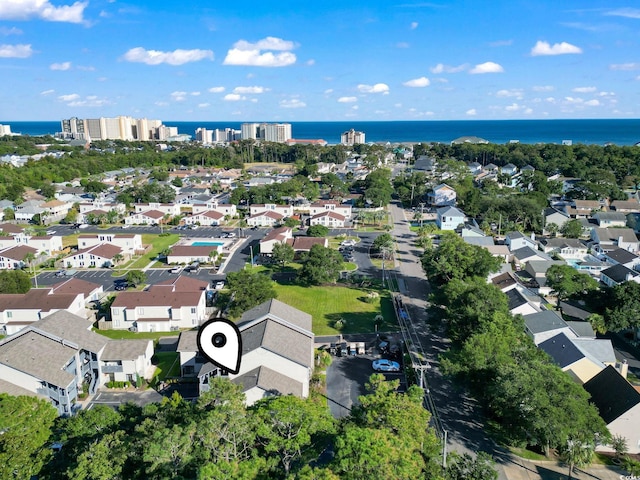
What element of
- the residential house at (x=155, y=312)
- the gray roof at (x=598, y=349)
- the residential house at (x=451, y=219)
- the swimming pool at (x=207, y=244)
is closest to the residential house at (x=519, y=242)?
the residential house at (x=451, y=219)

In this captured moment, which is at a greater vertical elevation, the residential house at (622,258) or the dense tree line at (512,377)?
the dense tree line at (512,377)

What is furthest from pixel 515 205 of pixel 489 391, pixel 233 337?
pixel 233 337

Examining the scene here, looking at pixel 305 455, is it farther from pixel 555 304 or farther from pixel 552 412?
pixel 555 304

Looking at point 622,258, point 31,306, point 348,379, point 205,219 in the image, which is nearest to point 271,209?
point 205,219

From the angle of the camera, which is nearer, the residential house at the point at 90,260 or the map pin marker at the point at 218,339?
the map pin marker at the point at 218,339

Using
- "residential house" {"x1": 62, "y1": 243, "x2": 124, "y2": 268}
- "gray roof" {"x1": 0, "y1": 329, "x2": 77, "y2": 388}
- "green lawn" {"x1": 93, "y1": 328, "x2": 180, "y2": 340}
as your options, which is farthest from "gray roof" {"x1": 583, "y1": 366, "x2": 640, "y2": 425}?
"residential house" {"x1": 62, "y1": 243, "x2": 124, "y2": 268}

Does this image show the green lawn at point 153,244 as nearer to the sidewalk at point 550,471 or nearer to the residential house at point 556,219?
the sidewalk at point 550,471

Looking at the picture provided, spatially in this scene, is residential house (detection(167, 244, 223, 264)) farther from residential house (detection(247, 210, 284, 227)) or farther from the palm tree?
residential house (detection(247, 210, 284, 227))
